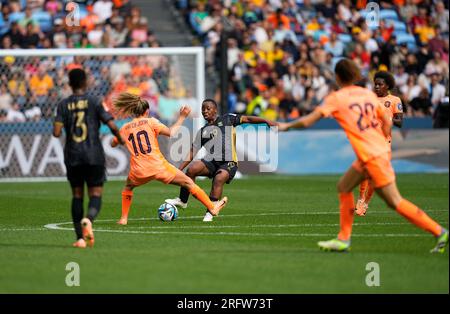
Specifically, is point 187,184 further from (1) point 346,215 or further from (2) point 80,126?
(1) point 346,215

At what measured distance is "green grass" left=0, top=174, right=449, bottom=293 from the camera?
9.77 m

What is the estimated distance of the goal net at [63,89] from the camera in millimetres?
25734

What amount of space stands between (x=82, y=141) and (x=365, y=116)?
126 inches

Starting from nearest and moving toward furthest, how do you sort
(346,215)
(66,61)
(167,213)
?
(346,215) < (167,213) < (66,61)

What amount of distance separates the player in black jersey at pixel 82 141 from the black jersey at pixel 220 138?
4.24 m

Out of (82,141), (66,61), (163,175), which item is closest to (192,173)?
(163,175)

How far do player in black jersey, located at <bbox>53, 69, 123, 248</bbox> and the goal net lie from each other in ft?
43.4

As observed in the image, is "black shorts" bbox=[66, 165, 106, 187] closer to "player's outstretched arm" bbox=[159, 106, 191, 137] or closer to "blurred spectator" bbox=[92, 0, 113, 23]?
"player's outstretched arm" bbox=[159, 106, 191, 137]

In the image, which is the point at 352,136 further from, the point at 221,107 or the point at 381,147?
the point at 221,107

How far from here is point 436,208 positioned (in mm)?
17906

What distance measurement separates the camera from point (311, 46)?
32469 mm

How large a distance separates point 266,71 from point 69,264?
21012 mm

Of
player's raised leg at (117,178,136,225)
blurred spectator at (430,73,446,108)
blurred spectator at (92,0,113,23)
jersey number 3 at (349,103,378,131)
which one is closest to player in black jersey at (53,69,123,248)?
jersey number 3 at (349,103,378,131)

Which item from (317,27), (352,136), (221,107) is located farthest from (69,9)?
(352,136)
